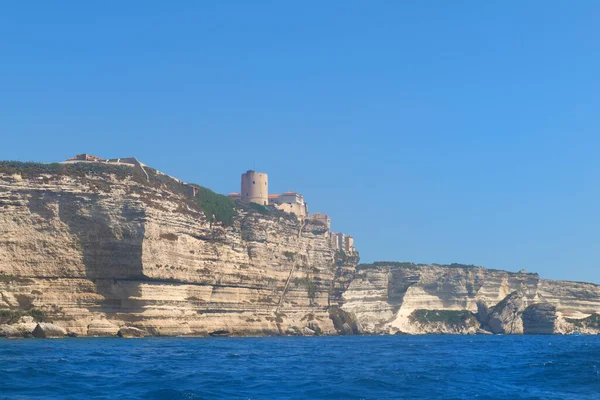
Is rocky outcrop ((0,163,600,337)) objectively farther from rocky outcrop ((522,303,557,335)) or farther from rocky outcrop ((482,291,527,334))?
rocky outcrop ((522,303,557,335))

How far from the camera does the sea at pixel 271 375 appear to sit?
75.1ft

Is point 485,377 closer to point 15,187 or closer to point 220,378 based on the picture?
point 220,378

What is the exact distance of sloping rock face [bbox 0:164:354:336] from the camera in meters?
54.0

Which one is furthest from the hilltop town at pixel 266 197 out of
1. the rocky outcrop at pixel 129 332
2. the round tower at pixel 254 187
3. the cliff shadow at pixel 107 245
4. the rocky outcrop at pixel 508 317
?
the rocky outcrop at pixel 508 317

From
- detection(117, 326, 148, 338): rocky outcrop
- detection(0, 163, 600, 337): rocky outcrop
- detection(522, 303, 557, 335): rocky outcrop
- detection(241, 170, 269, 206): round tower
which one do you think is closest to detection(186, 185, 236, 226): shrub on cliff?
detection(0, 163, 600, 337): rocky outcrop

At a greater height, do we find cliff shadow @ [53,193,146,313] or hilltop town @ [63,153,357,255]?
hilltop town @ [63,153,357,255]

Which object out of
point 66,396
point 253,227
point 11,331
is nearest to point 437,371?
point 66,396

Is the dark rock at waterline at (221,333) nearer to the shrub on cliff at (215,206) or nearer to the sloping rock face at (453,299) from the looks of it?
the shrub on cliff at (215,206)

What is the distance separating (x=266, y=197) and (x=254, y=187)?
2.48 metres

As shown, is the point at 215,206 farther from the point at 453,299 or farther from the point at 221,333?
the point at 453,299

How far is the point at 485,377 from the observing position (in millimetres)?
30141

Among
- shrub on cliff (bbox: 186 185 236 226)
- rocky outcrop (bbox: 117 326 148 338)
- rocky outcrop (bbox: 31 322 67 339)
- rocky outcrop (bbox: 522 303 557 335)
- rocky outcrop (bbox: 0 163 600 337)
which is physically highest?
shrub on cliff (bbox: 186 185 236 226)

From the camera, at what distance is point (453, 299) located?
11912 centimetres

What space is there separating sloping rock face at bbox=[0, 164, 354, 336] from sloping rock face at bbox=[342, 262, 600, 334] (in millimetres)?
32426
